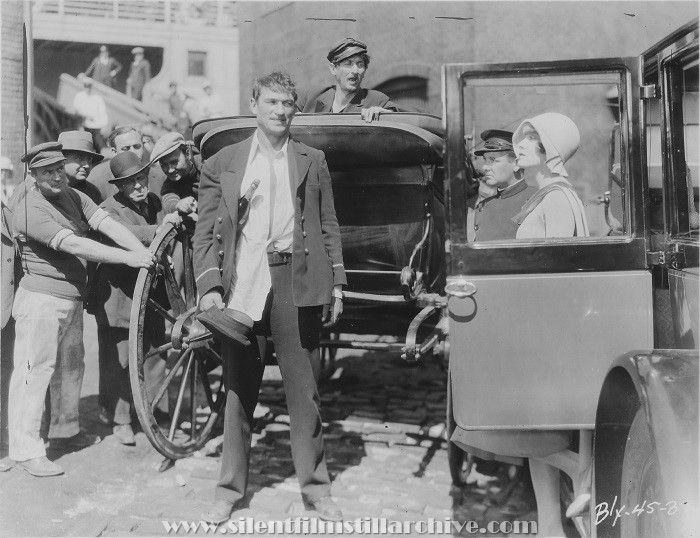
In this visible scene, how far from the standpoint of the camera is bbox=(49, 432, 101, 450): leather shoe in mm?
4586

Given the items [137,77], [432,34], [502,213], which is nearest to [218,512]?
[502,213]

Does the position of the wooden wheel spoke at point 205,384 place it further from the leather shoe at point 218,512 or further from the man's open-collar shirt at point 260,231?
the man's open-collar shirt at point 260,231

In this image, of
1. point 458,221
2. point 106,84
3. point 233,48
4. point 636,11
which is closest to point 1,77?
point 458,221

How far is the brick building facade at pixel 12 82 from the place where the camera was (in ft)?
14.3

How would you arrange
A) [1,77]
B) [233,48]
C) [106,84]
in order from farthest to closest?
[233,48] < [106,84] < [1,77]

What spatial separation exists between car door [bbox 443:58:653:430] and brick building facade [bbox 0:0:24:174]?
108 inches

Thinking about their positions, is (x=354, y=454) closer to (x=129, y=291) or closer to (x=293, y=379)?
(x=293, y=379)

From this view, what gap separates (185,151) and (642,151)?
2812 millimetres

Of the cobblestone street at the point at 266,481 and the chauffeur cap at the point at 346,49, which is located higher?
the chauffeur cap at the point at 346,49

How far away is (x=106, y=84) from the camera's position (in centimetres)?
1623

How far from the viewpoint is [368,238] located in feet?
13.4

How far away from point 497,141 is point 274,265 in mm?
1581

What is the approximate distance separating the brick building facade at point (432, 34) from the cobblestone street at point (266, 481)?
474 centimetres

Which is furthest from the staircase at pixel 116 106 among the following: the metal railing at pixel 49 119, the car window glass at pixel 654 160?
the car window glass at pixel 654 160
